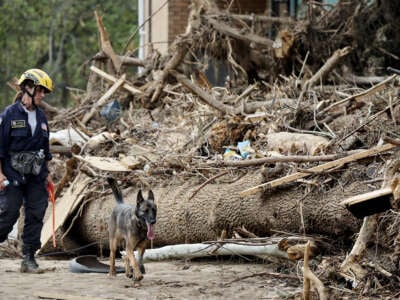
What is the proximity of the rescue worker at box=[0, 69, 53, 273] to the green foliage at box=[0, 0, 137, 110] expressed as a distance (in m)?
22.9

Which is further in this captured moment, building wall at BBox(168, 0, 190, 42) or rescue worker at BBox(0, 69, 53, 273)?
building wall at BBox(168, 0, 190, 42)

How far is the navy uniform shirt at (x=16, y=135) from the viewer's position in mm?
9336

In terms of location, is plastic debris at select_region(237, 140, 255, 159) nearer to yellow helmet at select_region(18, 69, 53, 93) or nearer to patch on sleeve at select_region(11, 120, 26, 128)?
yellow helmet at select_region(18, 69, 53, 93)

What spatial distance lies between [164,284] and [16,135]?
221cm

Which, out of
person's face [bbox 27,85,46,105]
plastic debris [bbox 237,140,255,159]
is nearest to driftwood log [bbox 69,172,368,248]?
plastic debris [bbox 237,140,255,159]

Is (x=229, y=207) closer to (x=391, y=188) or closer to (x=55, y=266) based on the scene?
(x=55, y=266)

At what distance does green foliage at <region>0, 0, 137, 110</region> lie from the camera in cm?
3269

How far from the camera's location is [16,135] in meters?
9.36

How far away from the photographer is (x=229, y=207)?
31.8 feet

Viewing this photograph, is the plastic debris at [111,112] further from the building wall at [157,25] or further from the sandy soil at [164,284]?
the building wall at [157,25]

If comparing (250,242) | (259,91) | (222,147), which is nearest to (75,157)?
(222,147)

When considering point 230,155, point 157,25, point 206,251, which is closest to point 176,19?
point 157,25

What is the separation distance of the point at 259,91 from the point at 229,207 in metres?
4.65

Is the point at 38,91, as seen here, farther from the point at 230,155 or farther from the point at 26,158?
the point at 230,155
